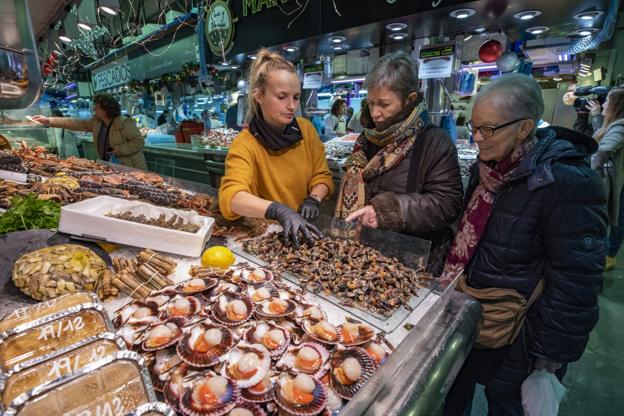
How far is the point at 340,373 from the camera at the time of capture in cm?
91

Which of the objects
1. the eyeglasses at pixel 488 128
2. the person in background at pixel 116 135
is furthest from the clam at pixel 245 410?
the person in background at pixel 116 135

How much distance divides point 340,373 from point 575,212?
117 centimetres

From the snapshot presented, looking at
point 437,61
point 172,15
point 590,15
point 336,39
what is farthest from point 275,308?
point 172,15

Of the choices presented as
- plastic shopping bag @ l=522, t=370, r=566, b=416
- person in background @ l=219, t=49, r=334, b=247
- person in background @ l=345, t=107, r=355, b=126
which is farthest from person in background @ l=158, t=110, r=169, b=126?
plastic shopping bag @ l=522, t=370, r=566, b=416

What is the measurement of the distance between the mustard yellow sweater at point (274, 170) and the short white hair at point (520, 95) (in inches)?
46.0

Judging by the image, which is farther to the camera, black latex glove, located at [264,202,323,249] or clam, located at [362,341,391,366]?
black latex glove, located at [264,202,323,249]

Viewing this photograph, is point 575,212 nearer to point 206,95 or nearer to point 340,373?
point 340,373

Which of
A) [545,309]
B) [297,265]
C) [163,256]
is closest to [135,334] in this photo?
[163,256]

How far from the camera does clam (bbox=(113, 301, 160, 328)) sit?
1076mm

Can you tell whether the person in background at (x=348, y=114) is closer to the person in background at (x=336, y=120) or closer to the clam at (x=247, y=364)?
the person in background at (x=336, y=120)

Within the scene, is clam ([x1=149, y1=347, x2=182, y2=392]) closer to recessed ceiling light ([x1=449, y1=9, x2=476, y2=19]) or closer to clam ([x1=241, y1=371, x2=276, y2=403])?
clam ([x1=241, y1=371, x2=276, y2=403])

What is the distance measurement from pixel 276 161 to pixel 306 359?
1.40m

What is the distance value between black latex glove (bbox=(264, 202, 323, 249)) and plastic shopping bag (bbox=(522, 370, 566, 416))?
1230mm

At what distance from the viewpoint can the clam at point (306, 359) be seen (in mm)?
935
